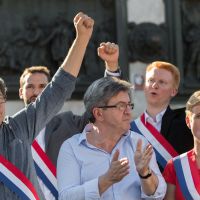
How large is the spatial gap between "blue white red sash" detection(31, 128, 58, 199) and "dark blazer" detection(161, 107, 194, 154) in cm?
69

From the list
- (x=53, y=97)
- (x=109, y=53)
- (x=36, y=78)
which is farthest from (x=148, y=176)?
(x=36, y=78)

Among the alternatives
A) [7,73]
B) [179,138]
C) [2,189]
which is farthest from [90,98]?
[7,73]

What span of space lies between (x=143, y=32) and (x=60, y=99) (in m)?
4.52

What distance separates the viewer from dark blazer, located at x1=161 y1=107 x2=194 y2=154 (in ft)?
13.8

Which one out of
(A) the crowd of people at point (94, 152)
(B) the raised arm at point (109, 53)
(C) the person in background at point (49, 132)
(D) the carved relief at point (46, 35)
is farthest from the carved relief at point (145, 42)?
(A) the crowd of people at point (94, 152)

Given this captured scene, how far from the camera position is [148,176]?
10.8ft

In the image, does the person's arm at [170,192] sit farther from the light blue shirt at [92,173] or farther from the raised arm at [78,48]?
the raised arm at [78,48]

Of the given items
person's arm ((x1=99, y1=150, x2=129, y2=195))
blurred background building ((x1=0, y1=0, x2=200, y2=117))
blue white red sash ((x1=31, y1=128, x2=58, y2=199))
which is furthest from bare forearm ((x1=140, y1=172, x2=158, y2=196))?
blurred background building ((x1=0, y1=0, x2=200, y2=117))

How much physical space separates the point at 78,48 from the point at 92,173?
1.87 feet

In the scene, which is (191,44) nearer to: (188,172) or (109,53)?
(109,53)

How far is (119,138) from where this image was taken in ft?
11.5

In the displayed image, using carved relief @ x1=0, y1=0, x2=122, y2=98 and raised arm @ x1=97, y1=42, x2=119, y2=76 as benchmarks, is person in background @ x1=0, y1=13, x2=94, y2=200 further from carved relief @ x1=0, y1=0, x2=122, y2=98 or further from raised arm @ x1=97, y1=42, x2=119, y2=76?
carved relief @ x1=0, y1=0, x2=122, y2=98

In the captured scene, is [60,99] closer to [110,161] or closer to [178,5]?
[110,161]

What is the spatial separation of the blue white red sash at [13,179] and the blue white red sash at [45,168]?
1.00 m
